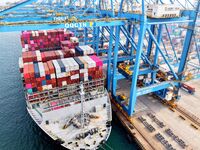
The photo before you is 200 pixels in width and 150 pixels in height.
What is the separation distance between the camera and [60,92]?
2834 cm

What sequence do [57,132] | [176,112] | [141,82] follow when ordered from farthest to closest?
[141,82] < [176,112] < [57,132]

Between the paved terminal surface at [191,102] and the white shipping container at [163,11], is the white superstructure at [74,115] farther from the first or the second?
the paved terminal surface at [191,102]

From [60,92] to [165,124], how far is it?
19096 millimetres

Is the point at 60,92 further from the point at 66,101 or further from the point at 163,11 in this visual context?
the point at 163,11

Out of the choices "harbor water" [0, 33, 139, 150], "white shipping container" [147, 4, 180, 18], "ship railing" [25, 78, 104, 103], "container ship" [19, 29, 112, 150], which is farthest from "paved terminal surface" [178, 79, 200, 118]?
"ship railing" [25, 78, 104, 103]

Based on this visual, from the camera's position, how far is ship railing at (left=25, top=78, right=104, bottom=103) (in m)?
26.9

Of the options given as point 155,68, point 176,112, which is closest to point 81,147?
point 176,112

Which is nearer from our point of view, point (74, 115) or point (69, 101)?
point (74, 115)

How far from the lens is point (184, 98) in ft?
117

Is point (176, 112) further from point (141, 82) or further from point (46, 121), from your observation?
point (46, 121)

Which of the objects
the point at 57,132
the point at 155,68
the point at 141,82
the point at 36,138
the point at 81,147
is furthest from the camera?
the point at 141,82

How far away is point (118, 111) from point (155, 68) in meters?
12.1

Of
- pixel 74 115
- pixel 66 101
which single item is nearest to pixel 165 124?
pixel 74 115

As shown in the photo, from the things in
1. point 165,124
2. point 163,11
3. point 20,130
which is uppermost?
point 163,11
